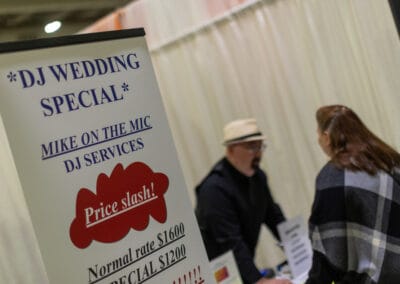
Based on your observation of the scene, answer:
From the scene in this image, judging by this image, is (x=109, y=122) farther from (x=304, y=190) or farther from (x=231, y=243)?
(x=304, y=190)

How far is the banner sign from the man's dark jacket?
0.80 meters

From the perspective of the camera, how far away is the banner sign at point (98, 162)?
1.32 m

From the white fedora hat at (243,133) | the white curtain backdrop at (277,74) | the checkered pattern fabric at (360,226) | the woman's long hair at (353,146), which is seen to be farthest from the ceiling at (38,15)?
the checkered pattern fabric at (360,226)

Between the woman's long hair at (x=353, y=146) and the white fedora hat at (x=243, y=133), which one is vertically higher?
the white fedora hat at (x=243, y=133)

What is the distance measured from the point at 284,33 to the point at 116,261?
195cm

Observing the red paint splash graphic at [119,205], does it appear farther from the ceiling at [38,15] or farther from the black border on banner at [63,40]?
the ceiling at [38,15]

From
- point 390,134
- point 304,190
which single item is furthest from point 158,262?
point 304,190

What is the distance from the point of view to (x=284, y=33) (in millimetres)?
3004

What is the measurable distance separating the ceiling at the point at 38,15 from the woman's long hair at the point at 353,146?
5.09ft

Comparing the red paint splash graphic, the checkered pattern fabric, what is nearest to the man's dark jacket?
the checkered pattern fabric

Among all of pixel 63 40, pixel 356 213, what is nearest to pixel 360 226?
pixel 356 213

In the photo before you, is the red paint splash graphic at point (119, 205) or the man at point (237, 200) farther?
the man at point (237, 200)

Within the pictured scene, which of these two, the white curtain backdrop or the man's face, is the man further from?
the white curtain backdrop

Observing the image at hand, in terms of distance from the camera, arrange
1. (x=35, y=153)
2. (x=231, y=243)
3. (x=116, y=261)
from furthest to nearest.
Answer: (x=231, y=243) < (x=116, y=261) < (x=35, y=153)
